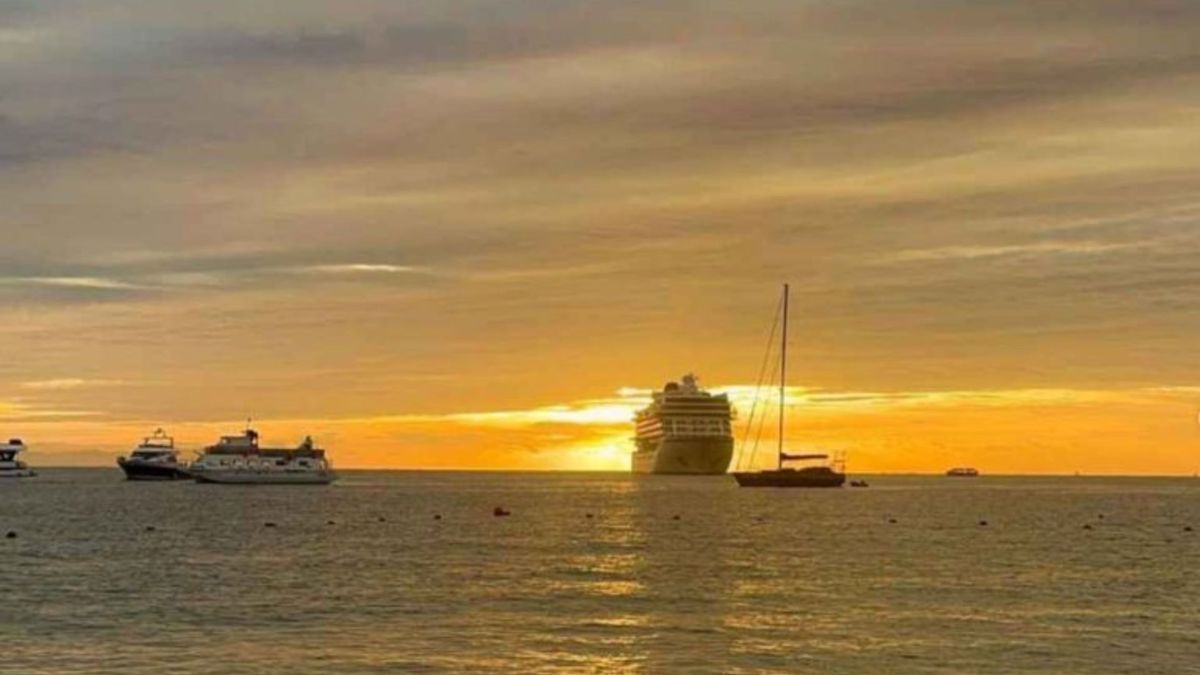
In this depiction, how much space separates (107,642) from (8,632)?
206 inches

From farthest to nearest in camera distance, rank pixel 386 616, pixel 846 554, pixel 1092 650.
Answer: pixel 846 554 → pixel 386 616 → pixel 1092 650

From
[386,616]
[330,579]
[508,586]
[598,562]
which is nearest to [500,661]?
[386,616]

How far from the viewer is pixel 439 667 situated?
51.2m

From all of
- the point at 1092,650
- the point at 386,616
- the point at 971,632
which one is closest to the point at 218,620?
the point at 386,616

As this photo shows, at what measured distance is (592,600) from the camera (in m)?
72.4

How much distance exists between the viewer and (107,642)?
186ft

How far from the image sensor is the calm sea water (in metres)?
Answer: 53.7

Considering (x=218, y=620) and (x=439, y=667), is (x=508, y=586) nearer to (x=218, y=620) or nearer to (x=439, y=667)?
(x=218, y=620)

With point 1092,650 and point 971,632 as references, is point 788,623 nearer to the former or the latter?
point 971,632

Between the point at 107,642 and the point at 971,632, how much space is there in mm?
31789

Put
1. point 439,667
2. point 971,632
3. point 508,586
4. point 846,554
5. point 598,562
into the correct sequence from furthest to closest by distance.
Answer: point 846,554 < point 598,562 < point 508,586 < point 971,632 < point 439,667

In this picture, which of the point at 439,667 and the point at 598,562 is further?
the point at 598,562

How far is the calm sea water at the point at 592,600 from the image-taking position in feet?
176

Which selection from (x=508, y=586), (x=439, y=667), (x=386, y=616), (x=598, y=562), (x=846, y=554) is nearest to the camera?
(x=439, y=667)
